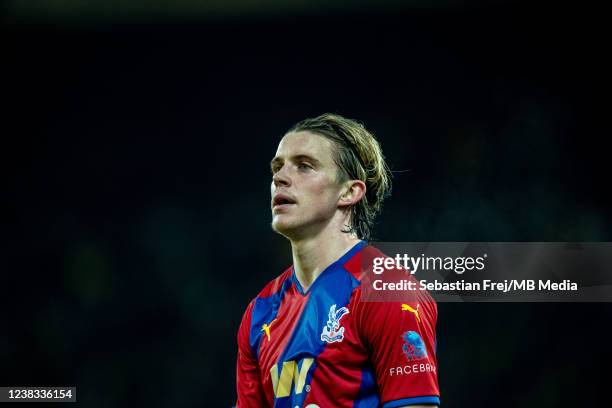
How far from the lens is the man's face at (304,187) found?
256cm

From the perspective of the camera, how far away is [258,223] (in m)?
4.93

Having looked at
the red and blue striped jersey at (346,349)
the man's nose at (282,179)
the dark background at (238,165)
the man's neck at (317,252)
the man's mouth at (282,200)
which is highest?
the dark background at (238,165)

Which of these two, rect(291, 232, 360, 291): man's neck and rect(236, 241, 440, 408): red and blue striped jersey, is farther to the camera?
rect(291, 232, 360, 291): man's neck

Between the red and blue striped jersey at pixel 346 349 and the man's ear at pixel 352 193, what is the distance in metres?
0.17

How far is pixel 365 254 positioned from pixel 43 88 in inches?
134

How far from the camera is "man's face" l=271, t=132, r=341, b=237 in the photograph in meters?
2.56

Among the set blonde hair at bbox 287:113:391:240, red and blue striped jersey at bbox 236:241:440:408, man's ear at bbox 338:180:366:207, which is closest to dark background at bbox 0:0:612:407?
blonde hair at bbox 287:113:391:240

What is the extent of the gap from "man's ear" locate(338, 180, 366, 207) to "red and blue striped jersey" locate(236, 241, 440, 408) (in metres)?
0.17

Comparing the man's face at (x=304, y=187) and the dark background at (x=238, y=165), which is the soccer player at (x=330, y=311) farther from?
the dark background at (x=238, y=165)

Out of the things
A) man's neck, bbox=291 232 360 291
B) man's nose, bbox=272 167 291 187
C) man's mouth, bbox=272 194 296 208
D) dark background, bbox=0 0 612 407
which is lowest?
man's neck, bbox=291 232 360 291

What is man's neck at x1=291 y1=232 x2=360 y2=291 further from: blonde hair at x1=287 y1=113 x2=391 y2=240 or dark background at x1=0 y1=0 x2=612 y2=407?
dark background at x1=0 y1=0 x2=612 y2=407

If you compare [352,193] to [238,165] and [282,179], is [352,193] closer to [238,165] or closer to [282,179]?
[282,179]

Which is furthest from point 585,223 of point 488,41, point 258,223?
point 258,223

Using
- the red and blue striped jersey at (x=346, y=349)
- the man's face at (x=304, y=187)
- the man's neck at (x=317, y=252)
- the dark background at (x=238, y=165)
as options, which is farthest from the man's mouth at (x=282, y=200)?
the dark background at (x=238, y=165)
